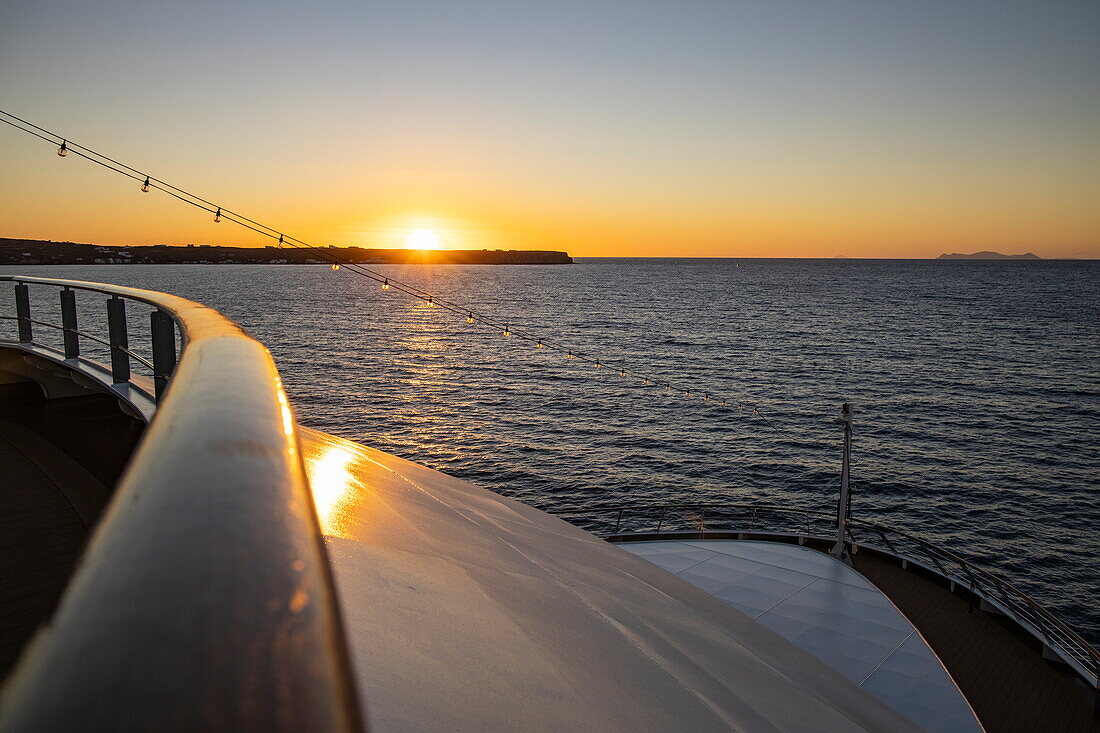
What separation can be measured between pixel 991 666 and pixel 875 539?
35.7 ft

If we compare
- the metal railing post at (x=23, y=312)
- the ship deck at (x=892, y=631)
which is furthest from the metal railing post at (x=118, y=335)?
the ship deck at (x=892, y=631)

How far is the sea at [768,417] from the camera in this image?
23828 millimetres

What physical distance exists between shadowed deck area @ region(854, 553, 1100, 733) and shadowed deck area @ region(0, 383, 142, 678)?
Result: 11.9 metres

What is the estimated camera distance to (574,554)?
3.18 meters

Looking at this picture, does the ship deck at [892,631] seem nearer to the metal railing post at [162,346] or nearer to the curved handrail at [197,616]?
the metal railing post at [162,346]

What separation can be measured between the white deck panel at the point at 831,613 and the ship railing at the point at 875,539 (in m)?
0.91

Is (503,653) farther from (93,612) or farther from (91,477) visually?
(91,477)

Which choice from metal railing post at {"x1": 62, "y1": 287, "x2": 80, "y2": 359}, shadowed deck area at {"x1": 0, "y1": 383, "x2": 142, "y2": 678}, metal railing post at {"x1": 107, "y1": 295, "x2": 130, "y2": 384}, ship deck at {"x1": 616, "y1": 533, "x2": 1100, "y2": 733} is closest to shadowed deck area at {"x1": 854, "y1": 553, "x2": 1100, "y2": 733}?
ship deck at {"x1": 616, "y1": 533, "x2": 1100, "y2": 733}

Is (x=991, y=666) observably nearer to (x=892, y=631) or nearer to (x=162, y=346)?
A: (x=892, y=631)

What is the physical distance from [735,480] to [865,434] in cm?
995

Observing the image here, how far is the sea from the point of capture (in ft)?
78.2

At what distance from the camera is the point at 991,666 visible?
11.3 metres

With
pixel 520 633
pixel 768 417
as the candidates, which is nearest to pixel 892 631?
pixel 520 633

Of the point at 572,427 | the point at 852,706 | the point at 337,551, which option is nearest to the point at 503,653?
the point at 337,551
